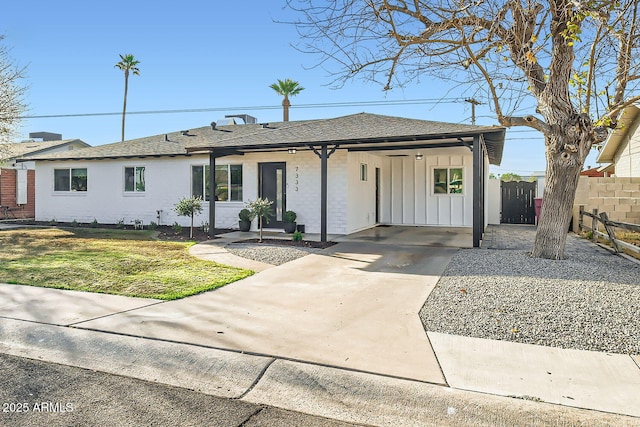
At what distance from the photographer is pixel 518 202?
19.2 m

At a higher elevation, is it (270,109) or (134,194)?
(270,109)

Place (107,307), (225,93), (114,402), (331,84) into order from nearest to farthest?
(114,402), (107,307), (331,84), (225,93)

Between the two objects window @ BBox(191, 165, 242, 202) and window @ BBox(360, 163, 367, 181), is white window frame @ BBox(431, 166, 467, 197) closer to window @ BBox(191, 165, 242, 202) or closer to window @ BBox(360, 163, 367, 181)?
window @ BBox(360, 163, 367, 181)

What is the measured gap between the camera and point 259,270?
8.04 m

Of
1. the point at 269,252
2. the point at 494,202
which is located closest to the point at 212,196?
the point at 269,252

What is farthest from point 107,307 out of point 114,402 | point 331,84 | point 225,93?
point 225,93

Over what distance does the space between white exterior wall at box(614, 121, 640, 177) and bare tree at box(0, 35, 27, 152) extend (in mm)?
23238

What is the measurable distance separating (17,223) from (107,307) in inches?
624

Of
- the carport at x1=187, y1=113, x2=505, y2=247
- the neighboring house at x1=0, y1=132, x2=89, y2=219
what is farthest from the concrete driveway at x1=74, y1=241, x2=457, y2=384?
the neighboring house at x1=0, y1=132, x2=89, y2=219

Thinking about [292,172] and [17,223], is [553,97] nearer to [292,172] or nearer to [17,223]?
[292,172]

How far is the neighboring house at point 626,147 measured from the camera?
1603 cm

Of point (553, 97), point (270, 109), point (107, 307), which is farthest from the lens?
point (270, 109)

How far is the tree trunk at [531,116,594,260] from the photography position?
8133 mm

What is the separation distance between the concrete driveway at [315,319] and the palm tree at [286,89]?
23.7m
